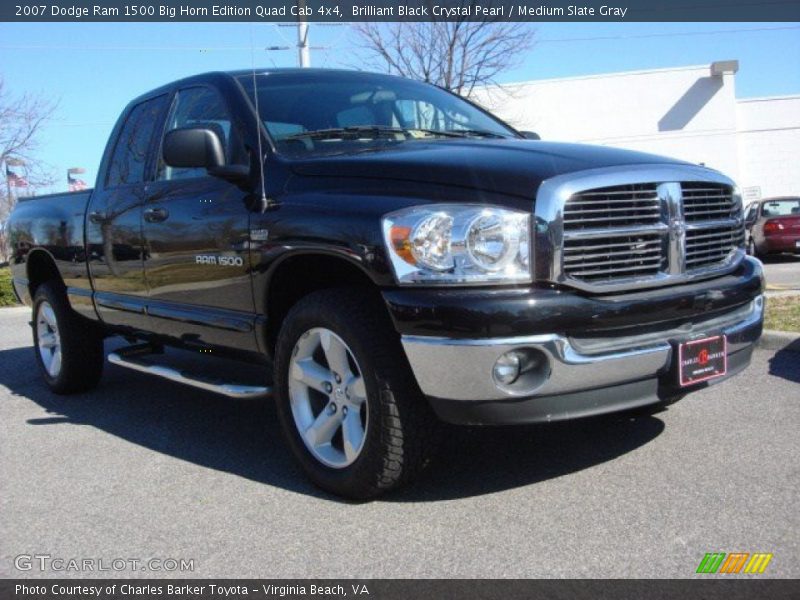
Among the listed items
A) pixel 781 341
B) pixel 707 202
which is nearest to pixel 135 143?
pixel 707 202

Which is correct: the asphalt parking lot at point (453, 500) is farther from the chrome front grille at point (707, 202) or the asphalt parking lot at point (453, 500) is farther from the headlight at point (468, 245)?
the chrome front grille at point (707, 202)

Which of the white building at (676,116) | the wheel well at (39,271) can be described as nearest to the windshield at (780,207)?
the white building at (676,116)

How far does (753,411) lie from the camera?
461 cm

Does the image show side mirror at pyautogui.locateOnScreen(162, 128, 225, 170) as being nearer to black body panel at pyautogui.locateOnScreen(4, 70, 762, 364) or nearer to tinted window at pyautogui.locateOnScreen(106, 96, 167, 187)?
black body panel at pyautogui.locateOnScreen(4, 70, 762, 364)

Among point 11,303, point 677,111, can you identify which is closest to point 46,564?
point 11,303

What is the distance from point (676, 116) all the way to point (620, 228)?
2925cm

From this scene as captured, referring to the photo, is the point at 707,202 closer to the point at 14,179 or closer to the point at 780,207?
the point at 780,207

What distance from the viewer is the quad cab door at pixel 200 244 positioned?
412 centimetres

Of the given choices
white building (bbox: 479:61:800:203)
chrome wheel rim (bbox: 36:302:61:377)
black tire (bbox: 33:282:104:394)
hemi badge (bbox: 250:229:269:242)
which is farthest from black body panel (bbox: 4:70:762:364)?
white building (bbox: 479:61:800:203)

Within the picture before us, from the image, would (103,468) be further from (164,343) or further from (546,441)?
(546,441)

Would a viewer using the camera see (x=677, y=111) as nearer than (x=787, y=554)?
No

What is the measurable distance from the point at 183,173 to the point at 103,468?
1661 mm

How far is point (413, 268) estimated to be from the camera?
3.18 meters

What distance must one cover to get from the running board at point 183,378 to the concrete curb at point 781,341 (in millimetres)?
3907
